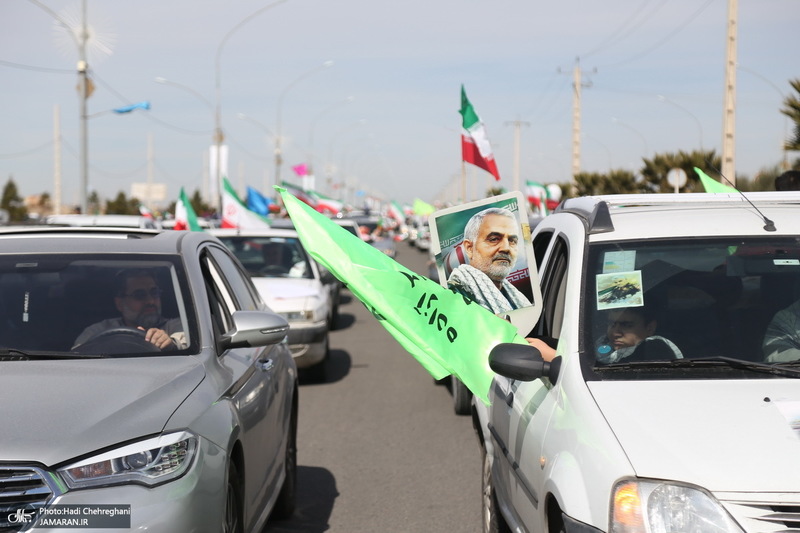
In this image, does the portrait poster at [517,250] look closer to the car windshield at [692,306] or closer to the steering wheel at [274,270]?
the car windshield at [692,306]

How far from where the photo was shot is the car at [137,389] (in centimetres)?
372

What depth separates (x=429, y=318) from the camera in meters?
4.45

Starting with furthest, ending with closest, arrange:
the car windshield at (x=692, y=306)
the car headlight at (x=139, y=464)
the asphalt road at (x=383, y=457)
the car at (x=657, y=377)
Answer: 1. the asphalt road at (x=383, y=457)
2. the car windshield at (x=692, y=306)
3. the car headlight at (x=139, y=464)
4. the car at (x=657, y=377)

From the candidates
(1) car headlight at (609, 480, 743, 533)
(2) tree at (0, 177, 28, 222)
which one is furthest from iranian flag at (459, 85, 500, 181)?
(2) tree at (0, 177, 28, 222)

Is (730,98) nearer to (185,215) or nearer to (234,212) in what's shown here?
(234,212)

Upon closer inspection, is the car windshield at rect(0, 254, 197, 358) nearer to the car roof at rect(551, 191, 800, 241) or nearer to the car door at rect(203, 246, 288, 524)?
the car door at rect(203, 246, 288, 524)

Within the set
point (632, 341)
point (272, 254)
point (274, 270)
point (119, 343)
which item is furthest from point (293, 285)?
point (632, 341)

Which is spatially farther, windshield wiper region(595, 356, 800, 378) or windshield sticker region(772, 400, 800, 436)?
windshield wiper region(595, 356, 800, 378)

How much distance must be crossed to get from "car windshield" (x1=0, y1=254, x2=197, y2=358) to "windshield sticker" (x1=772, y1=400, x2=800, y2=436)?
2.57 m

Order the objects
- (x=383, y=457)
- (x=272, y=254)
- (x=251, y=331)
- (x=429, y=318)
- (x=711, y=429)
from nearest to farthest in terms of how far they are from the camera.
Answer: (x=711, y=429) → (x=429, y=318) → (x=251, y=331) → (x=383, y=457) → (x=272, y=254)

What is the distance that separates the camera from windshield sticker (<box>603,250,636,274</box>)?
441 centimetres

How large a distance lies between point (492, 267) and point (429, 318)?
351 millimetres

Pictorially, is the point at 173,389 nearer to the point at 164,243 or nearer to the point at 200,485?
the point at 200,485

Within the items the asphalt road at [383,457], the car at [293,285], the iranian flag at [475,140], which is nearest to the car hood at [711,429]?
the asphalt road at [383,457]
